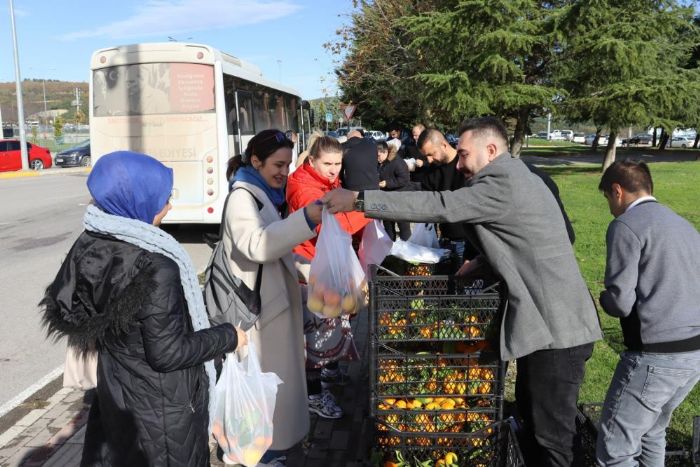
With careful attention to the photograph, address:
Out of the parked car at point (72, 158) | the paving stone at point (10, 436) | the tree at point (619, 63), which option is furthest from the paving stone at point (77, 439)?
the parked car at point (72, 158)

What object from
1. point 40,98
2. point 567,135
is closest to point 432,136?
point 567,135

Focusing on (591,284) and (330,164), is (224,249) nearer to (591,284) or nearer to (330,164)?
(330,164)

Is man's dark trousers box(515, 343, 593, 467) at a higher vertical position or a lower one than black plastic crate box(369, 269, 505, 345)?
lower

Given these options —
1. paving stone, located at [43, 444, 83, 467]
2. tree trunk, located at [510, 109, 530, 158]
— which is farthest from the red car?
paving stone, located at [43, 444, 83, 467]

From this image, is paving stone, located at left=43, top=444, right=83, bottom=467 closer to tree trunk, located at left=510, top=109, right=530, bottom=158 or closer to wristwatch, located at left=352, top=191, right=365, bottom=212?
wristwatch, located at left=352, top=191, right=365, bottom=212

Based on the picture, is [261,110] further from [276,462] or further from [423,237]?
[276,462]

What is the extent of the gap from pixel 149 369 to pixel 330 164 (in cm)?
208

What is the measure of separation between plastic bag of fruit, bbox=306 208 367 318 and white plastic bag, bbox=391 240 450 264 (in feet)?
0.81

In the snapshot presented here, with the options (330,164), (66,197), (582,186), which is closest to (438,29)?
(582,186)

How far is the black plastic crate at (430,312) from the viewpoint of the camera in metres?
2.76

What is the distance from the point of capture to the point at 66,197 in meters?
17.2

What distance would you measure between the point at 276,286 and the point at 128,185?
1.27m

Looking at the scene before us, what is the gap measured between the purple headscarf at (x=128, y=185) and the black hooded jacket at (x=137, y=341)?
0.13 meters

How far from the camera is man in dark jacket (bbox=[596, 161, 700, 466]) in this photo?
8.52 feet
